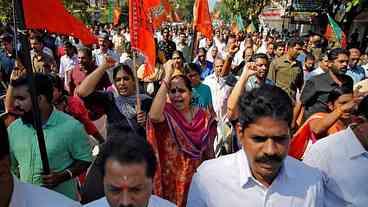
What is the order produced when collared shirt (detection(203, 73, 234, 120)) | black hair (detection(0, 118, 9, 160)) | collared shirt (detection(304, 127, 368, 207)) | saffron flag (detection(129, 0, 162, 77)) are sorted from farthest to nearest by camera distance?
collared shirt (detection(203, 73, 234, 120)) → saffron flag (detection(129, 0, 162, 77)) → collared shirt (detection(304, 127, 368, 207)) → black hair (detection(0, 118, 9, 160))

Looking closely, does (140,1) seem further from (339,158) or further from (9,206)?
(9,206)

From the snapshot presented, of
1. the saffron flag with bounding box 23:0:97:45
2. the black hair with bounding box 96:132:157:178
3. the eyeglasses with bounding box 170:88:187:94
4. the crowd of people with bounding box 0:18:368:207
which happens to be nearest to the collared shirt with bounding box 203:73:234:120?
the crowd of people with bounding box 0:18:368:207

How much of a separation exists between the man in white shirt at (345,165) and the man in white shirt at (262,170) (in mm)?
240

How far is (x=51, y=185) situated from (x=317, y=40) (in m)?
8.37

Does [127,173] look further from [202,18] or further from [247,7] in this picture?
[247,7]

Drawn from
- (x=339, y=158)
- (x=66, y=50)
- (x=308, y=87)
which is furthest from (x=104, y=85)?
(x=66, y=50)

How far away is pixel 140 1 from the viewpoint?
14.9ft

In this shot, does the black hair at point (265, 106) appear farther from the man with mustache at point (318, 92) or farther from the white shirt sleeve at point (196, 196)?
the man with mustache at point (318, 92)

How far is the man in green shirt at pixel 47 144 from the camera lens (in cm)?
310

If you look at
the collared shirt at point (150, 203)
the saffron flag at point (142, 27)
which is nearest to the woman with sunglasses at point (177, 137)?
the saffron flag at point (142, 27)

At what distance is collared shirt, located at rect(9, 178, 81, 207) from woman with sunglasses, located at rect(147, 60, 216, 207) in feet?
5.43

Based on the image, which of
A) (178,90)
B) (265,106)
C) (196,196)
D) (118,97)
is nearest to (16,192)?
(196,196)

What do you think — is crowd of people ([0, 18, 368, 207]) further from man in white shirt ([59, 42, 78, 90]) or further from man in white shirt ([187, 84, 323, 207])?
man in white shirt ([59, 42, 78, 90])

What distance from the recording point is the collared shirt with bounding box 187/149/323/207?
2260mm
